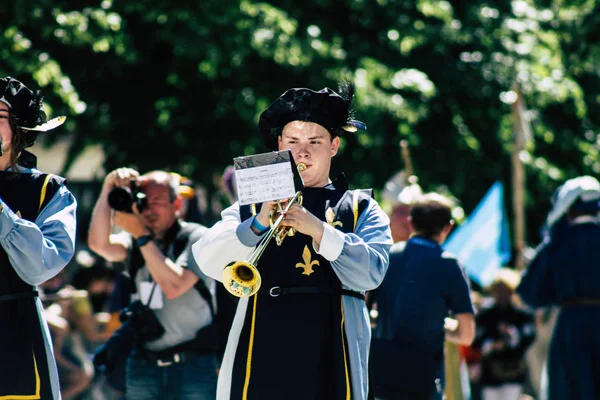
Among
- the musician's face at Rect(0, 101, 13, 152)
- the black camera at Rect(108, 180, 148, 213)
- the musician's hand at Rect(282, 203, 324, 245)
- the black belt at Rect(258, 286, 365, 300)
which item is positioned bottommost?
the black belt at Rect(258, 286, 365, 300)

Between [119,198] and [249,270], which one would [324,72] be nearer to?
[119,198]

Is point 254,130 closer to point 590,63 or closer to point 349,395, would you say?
point 590,63

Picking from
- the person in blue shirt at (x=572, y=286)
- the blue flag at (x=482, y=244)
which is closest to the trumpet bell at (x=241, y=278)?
the person in blue shirt at (x=572, y=286)

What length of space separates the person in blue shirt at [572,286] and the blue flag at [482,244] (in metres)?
2.43

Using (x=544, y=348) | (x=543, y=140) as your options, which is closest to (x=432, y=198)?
(x=544, y=348)

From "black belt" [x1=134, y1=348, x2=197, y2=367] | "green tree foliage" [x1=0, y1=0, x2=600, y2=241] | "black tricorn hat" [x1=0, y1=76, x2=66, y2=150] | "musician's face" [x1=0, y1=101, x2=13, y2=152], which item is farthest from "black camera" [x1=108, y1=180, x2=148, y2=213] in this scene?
"green tree foliage" [x1=0, y1=0, x2=600, y2=241]

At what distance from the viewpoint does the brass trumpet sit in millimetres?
4145

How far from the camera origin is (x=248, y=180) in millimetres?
4223

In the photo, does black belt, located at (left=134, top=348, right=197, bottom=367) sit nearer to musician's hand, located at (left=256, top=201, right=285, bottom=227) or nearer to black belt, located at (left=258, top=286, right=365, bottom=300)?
black belt, located at (left=258, top=286, right=365, bottom=300)

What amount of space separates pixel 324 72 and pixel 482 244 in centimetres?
226

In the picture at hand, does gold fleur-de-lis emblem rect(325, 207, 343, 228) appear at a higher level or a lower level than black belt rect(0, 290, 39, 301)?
higher

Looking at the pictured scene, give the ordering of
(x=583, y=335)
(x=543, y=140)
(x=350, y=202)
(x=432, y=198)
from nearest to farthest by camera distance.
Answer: (x=350, y=202) < (x=432, y=198) < (x=583, y=335) < (x=543, y=140)

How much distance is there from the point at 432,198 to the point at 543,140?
8558 mm

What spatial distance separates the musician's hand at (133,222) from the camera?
5926 mm
